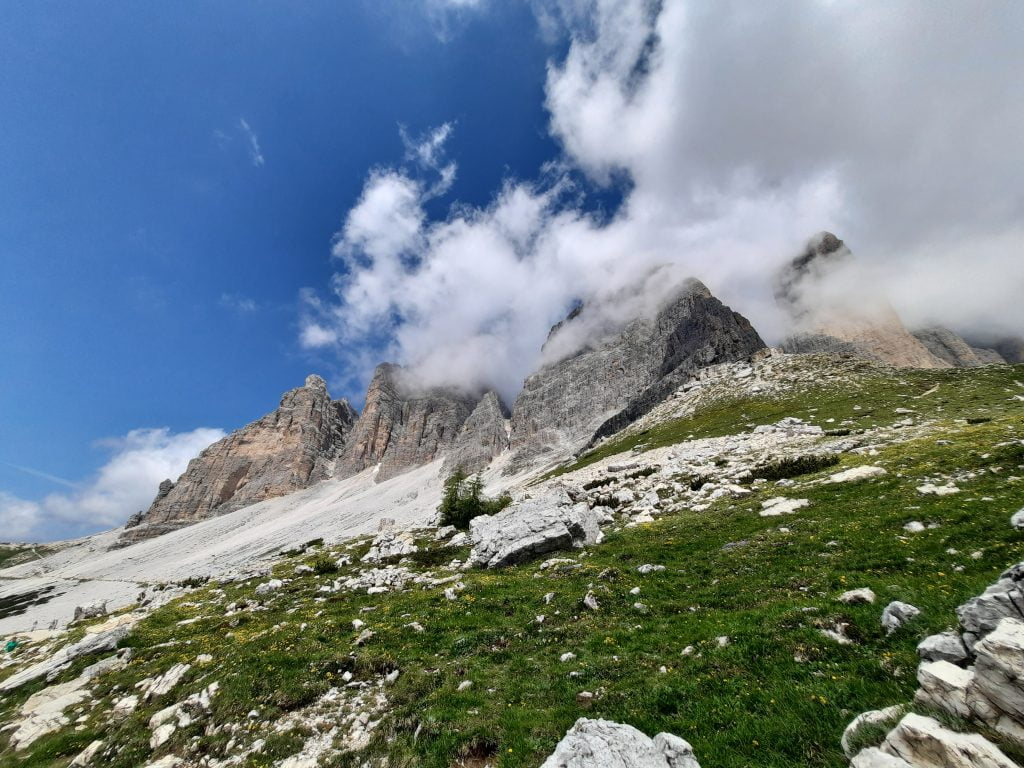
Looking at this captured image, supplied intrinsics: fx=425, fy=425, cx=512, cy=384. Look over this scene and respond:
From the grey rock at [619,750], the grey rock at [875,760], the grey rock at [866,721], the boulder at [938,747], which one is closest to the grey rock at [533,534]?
the grey rock at [619,750]

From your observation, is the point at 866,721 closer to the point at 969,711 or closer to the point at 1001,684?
the point at 969,711

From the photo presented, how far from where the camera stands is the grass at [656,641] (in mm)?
8594

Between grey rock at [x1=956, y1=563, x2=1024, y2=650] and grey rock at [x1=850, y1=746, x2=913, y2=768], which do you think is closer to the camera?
grey rock at [x1=850, y1=746, x2=913, y2=768]

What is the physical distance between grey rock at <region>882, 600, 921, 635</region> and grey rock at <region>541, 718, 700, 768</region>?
5.85 metres

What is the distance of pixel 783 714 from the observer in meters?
7.80

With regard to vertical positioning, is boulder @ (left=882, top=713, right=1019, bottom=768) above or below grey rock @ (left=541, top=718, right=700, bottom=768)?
above

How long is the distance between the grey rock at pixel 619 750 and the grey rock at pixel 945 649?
14.6 feet

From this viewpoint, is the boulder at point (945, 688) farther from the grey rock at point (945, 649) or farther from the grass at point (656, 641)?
the grass at point (656, 641)

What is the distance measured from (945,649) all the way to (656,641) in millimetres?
6848

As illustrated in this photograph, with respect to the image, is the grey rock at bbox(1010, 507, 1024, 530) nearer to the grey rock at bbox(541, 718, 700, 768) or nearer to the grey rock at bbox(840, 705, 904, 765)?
the grey rock at bbox(840, 705, 904, 765)

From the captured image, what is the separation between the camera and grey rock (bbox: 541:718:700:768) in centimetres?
682

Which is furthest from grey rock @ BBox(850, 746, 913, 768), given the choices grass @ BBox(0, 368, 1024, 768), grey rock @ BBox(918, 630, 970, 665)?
grey rock @ BBox(918, 630, 970, 665)

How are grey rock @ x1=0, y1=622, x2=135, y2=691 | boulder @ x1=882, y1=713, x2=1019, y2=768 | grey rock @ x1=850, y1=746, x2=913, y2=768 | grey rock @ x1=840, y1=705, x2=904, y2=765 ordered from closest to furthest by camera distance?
boulder @ x1=882, y1=713, x2=1019, y2=768
grey rock @ x1=850, y1=746, x2=913, y2=768
grey rock @ x1=840, y1=705, x2=904, y2=765
grey rock @ x1=0, y1=622, x2=135, y2=691

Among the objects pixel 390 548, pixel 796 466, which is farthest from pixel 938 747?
pixel 390 548
